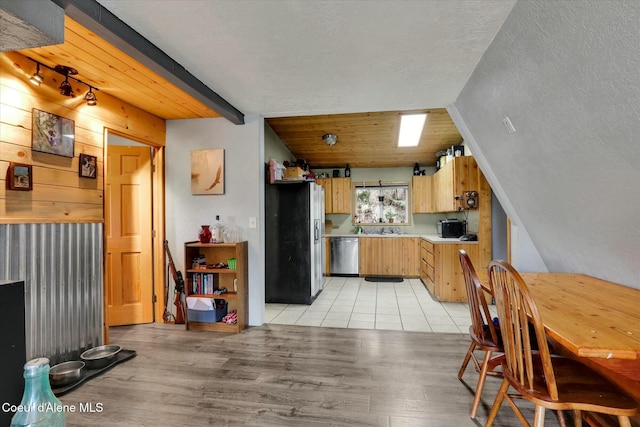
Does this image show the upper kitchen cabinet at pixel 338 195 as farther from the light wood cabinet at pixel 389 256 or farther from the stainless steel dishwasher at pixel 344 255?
the light wood cabinet at pixel 389 256

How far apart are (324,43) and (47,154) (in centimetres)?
224

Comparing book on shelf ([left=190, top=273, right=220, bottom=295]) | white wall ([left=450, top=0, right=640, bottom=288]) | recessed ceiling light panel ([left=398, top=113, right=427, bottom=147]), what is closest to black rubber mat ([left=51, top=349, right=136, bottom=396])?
book on shelf ([left=190, top=273, right=220, bottom=295])

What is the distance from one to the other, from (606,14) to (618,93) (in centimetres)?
33

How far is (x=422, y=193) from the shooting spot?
6.21 meters

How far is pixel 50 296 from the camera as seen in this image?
2.30m

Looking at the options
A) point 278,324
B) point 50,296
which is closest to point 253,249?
point 278,324

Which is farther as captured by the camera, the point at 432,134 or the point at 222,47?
the point at 432,134

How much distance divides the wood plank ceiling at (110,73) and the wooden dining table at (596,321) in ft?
9.32

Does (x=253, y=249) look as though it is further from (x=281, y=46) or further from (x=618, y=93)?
(x=618, y=93)

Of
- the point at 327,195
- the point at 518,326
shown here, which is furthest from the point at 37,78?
the point at 327,195

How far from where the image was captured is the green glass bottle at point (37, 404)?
651mm

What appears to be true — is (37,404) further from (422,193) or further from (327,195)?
(422,193)

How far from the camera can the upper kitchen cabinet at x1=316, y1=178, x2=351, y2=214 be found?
6516mm

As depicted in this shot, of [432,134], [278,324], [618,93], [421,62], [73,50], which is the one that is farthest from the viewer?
[432,134]
